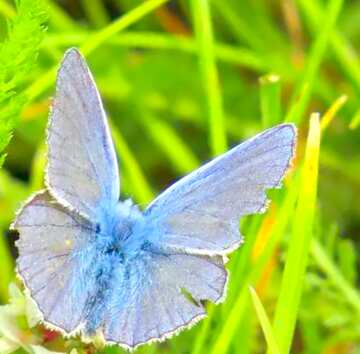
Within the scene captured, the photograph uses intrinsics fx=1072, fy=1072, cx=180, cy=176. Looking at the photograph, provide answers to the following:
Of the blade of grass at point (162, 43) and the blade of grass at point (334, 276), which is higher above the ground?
the blade of grass at point (162, 43)

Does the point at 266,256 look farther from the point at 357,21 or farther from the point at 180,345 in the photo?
the point at 357,21

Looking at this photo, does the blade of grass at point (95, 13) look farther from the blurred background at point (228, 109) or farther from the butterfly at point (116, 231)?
the butterfly at point (116, 231)

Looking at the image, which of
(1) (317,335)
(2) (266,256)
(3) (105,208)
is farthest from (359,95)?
(3) (105,208)

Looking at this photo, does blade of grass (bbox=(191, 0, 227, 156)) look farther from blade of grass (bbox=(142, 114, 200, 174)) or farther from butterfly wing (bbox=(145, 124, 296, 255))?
blade of grass (bbox=(142, 114, 200, 174))

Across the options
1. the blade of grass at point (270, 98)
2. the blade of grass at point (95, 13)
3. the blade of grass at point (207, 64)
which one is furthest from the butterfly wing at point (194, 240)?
the blade of grass at point (95, 13)

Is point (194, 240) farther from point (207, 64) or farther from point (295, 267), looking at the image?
point (207, 64)

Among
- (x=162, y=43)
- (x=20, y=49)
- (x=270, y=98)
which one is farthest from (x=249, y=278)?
(x=162, y=43)
